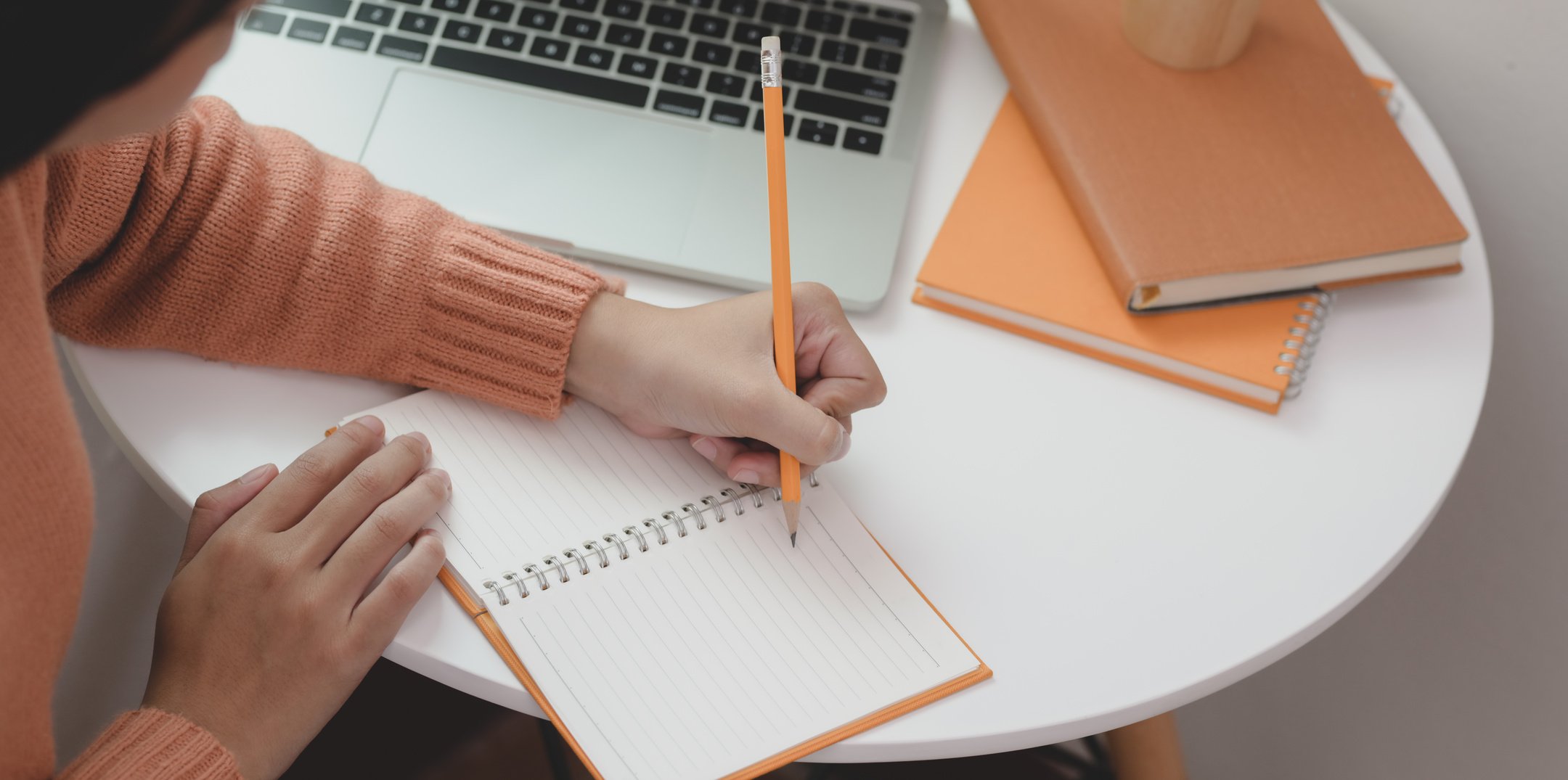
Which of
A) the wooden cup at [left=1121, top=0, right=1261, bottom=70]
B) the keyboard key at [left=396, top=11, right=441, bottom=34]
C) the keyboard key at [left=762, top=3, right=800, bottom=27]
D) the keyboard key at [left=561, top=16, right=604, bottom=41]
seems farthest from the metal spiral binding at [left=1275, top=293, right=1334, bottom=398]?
the keyboard key at [left=396, top=11, right=441, bottom=34]

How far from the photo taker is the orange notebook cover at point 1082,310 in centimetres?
68

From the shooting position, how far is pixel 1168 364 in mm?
688

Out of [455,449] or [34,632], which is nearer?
[34,632]

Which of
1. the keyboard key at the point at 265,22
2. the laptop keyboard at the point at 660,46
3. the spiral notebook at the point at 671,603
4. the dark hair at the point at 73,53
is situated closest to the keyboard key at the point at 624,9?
the laptop keyboard at the point at 660,46

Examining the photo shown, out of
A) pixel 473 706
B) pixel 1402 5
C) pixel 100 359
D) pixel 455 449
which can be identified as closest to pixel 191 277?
pixel 100 359

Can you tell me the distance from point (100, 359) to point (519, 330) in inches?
9.1

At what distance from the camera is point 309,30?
795 mm

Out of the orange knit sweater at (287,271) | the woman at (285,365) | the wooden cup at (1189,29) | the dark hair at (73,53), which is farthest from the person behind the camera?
the wooden cup at (1189,29)

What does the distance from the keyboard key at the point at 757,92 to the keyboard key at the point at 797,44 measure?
34mm

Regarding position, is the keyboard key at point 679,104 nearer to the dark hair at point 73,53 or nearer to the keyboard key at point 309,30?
the keyboard key at point 309,30

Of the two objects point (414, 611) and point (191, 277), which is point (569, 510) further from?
point (191, 277)

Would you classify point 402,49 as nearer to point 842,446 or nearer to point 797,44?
point 797,44

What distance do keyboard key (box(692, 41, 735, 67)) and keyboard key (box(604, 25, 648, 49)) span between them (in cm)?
4

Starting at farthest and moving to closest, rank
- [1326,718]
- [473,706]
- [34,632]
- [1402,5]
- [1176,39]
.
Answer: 1. [473,706]
2. [1326,718]
3. [1402,5]
4. [1176,39]
5. [34,632]
